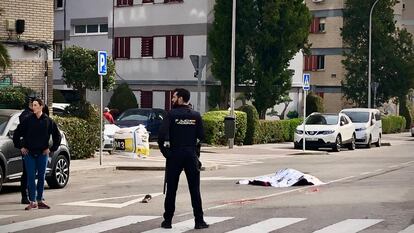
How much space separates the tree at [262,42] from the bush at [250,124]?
5205 millimetres

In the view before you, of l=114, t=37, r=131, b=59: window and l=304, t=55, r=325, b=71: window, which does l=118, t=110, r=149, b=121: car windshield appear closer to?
l=114, t=37, r=131, b=59: window

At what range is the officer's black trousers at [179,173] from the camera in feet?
33.8

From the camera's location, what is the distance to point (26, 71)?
22562 mm

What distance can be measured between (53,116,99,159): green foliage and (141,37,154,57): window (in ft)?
67.8

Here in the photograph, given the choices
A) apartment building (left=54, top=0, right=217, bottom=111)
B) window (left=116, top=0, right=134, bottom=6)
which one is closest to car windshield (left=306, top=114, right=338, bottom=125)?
apartment building (left=54, top=0, right=217, bottom=111)

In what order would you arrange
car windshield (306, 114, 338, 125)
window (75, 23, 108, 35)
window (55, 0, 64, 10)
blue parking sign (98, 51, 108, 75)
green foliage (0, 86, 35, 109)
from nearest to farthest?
blue parking sign (98, 51, 108, 75)
green foliage (0, 86, 35, 109)
car windshield (306, 114, 338, 125)
window (75, 23, 108, 35)
window (55, 0, 64, 10)

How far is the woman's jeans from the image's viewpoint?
12.7m

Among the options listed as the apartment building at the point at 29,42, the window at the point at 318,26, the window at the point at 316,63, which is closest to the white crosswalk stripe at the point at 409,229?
the apartment building at the point at 29,42

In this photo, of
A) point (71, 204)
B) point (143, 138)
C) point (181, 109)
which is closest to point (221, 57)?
point (143, 138)

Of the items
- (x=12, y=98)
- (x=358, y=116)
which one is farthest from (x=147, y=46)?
(x=12, y=98)

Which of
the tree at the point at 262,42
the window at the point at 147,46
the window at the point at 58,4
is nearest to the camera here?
the tree at the point at 262,42

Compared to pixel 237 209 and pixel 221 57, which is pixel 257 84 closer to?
pixel 221 57

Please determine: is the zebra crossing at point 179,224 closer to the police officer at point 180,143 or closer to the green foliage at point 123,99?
the police officer at point 180,143

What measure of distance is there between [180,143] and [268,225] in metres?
1.73
